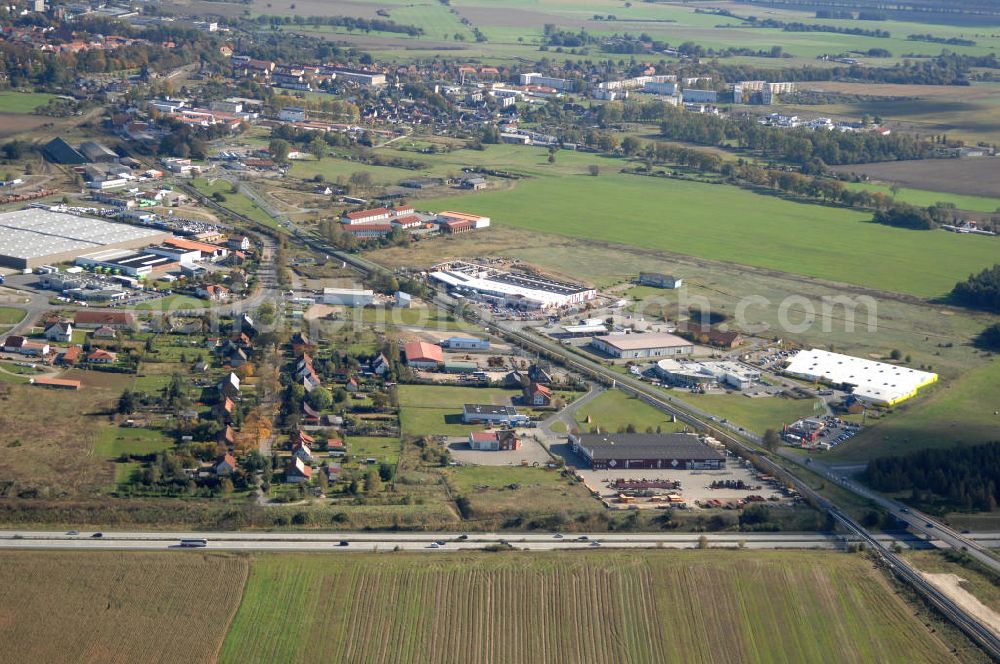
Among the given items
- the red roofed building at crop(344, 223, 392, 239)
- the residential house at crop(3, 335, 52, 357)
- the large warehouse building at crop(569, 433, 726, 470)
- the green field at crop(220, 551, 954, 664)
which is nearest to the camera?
the green field at crop(220, 551, 954, 664)

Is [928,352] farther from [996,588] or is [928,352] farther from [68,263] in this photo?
[68,263]

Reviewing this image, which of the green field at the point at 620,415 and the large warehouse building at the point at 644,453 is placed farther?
the green field at the point at 620,415

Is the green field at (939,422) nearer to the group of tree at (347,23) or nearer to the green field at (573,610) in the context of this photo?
the green field at (573,610)

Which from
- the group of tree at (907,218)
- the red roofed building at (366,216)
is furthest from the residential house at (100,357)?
the group of tree at (907,218)

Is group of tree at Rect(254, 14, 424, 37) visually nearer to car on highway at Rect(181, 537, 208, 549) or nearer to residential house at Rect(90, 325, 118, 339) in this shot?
residential house at Rect(90, 325, 118, 339)

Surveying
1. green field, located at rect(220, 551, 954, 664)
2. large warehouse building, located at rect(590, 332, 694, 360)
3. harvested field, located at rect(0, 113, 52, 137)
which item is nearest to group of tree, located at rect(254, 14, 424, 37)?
harvested field, located at rect(0, 113, 52, 137)

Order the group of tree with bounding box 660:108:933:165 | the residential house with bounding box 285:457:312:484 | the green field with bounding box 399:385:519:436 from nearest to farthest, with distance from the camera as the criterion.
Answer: the residential house with bounding box 285:457:312:484
the green field with bounding box 399:385:519:436
the group of tree with bounding box 660:108:933:165

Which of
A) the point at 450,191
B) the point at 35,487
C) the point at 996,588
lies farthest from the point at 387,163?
the point at 996,588
